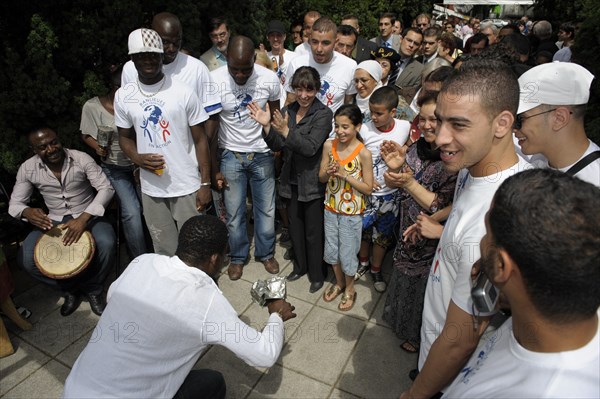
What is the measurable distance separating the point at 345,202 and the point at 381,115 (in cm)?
80

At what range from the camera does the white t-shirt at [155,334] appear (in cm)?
186

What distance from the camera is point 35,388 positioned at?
114 inches

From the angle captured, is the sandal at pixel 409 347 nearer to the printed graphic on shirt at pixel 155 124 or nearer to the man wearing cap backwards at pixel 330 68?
the man wearing cap backwards at pixel 330 68

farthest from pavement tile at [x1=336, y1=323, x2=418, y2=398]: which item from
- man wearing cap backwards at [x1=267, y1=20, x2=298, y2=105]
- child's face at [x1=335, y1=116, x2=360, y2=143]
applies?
man wearing cap backwards at [x1=267, y1=20, x2=298, y2=105]

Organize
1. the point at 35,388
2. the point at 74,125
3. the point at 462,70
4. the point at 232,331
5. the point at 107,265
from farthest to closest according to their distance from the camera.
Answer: the point at 74,125 < the point at 107,265 < the point at 35,388 < the point at 232,331 < the point at 462,70

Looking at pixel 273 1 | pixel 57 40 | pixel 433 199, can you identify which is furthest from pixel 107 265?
pixel 273 1

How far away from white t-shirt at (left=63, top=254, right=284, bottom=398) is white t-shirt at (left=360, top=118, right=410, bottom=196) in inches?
75.6

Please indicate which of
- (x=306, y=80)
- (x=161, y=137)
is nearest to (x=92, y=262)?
(x=161, y=137)

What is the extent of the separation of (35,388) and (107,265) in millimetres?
1143

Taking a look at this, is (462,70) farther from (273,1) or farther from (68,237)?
(273,1)

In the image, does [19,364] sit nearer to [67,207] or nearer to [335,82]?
[67,207]

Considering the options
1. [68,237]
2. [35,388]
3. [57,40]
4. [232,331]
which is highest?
[57,40]

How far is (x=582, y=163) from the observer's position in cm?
199

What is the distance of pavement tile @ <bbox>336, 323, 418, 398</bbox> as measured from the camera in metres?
2.82
